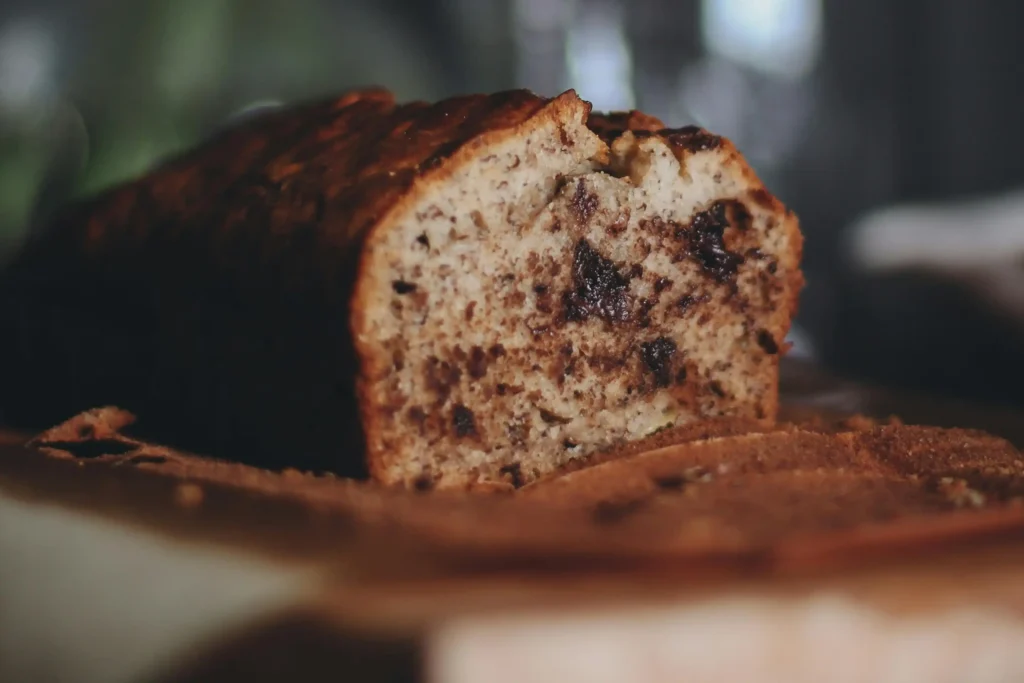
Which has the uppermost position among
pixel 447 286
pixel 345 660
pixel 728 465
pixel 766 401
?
pixel 447 286

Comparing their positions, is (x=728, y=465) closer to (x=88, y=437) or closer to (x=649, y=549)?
(x=649, y=549)

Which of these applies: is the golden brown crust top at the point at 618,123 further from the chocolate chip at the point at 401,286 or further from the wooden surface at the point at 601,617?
the wooden surface at the point at 601,617

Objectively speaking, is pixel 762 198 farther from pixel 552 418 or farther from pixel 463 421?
pixel 463 421

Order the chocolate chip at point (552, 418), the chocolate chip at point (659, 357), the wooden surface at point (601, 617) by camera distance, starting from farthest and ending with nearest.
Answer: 1. the chocolate chip at point (659, 357)
2. the chocolate chip at point (552, 418)
3. the wooden surface at point (601, 617)

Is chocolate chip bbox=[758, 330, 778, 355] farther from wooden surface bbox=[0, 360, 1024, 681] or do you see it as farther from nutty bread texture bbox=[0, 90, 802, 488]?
wooden surface bbox=[0, 360, 1024, 681]

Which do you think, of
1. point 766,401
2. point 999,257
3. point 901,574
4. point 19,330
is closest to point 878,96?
point 999,257

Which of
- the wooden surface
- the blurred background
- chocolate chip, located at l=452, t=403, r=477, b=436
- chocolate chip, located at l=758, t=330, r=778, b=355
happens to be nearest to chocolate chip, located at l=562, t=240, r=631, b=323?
chocolate chip, located at l=452, t=403, r=477, b=436

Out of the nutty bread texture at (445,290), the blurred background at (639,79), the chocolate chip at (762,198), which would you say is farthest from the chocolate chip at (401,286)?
the blurred background at (639,79)
